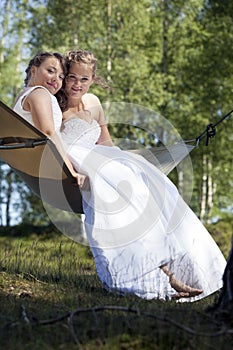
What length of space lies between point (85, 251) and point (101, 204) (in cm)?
841

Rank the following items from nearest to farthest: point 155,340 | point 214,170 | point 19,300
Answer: point 155,340 < point 19,300 < point 214,170

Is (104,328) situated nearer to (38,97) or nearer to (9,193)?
(38,97)

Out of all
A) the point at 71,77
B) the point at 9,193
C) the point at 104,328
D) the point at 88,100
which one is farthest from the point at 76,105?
the point at 9,193

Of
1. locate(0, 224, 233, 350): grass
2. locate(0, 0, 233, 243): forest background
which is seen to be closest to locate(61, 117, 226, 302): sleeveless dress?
locate(0, 224, 233, 350): grass

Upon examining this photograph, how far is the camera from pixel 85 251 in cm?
1205

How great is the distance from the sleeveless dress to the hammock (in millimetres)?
153

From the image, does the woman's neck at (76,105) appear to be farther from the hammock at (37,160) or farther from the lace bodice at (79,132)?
the hammock at (37,160)

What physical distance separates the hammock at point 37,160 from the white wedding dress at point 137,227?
154 millimetres

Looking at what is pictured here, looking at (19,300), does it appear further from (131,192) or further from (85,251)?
(85,251)

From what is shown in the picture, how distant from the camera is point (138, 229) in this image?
371 cm

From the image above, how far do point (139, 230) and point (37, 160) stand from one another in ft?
2.40

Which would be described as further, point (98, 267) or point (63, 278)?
point (63, 278)

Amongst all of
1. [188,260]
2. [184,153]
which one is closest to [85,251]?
[184,153]

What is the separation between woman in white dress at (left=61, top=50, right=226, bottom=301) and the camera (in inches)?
143
